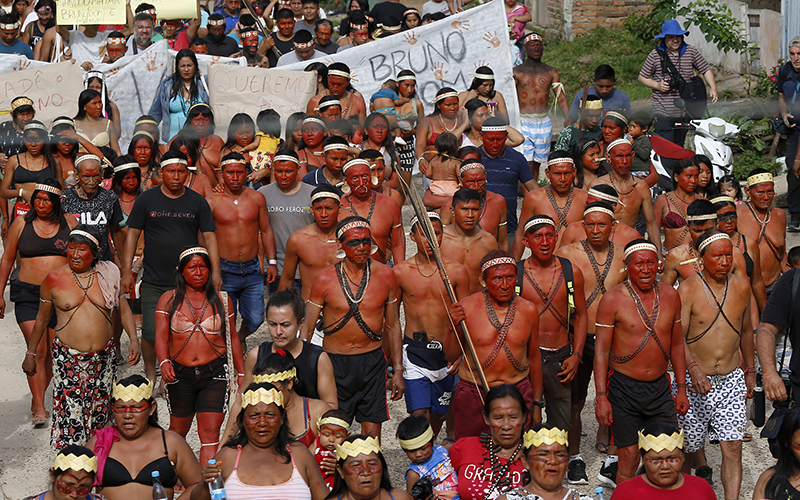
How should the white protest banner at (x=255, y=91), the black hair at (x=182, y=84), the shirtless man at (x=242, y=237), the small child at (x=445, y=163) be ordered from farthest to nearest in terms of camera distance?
1. the white protest banner at (x=255, y=91)
2. the black hair at (x=182, y=84)
3. the small child at (x=445, y=163)
4. the shirtless man at (x=242, y=237)

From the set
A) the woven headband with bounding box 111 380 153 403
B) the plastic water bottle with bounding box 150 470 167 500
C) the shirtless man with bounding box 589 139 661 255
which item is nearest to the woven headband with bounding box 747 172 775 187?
the shirtless man with bounding box 589 139 661 255

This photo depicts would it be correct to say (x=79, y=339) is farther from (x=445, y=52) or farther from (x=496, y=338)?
(x=445, y=52)

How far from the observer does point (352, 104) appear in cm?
1239

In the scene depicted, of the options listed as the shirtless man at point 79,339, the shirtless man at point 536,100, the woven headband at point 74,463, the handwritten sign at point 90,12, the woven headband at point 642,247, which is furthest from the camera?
the handwritten sign at point 90,12

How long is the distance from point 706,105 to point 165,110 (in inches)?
283

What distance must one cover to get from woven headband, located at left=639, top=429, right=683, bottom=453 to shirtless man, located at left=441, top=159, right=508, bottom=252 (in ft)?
13.3

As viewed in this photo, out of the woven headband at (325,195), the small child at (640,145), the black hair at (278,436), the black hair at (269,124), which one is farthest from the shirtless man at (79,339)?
the small child at (640,145)

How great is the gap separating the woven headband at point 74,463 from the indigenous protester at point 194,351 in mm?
1849

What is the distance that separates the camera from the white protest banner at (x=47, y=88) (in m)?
13.4

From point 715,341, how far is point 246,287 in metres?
4.43

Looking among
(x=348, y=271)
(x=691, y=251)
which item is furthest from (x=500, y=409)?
(x=691, y=251)

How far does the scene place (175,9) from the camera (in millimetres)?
15414

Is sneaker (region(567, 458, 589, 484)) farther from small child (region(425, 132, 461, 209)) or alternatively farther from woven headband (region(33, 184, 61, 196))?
woven headband (region(33, 184, 61, 196))

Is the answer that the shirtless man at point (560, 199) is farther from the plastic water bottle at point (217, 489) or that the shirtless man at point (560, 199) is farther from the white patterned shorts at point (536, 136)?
the plastic water bottle at point (217, 489)
